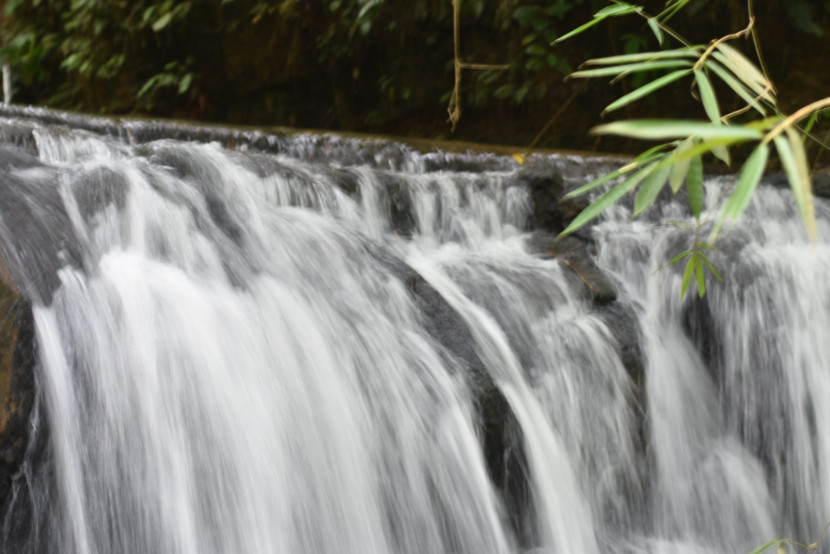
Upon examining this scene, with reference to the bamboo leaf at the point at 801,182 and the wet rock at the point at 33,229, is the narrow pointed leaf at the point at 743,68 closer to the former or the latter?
the bamboo leaf at the point at 801,182

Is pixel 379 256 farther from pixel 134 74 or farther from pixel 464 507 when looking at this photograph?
pixel 134 74

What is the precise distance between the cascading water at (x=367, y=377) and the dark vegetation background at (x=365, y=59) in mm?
3031

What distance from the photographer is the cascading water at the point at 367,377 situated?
1.92 metres

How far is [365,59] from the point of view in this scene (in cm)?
741

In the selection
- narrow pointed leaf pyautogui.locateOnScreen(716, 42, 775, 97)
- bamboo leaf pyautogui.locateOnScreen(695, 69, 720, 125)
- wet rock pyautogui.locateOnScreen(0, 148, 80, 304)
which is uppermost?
wet rock pyautogui.locateOnScreen(0, 148, 80, 304)

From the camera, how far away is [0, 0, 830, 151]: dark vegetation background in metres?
6.01

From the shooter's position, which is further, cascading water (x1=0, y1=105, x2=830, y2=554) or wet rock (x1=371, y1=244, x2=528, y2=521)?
wet rock (x1=371, y1=244, x2=528, y2=521)

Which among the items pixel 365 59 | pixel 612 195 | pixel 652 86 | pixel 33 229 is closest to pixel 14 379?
pixel 33 229

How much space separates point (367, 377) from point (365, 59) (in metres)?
5.61

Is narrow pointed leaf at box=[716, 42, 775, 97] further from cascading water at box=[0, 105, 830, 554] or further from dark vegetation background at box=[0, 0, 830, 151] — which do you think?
dark vegetation background at box=[0, 0, 830, 151]

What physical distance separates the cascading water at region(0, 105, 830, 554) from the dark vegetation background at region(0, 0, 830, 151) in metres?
3.03

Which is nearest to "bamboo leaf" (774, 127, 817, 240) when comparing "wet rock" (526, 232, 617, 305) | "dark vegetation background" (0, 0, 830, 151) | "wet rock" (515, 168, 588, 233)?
"wet rock" (526, 232, 617, 305)

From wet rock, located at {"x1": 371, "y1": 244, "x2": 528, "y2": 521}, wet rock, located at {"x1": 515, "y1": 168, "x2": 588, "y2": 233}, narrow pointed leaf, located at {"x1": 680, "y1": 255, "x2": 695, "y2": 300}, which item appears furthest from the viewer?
wet rock, located at {"x1": 515, "y1": 168, "x2": 588, "y2": 233}

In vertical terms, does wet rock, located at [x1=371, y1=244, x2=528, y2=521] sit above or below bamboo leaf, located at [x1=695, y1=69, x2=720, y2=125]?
below
